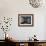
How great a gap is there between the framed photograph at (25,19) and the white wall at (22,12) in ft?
0.35

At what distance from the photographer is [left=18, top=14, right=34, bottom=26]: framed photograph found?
4496 mm

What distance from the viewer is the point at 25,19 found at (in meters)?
4.54

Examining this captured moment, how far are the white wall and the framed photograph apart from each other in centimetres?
11

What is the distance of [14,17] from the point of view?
452 cm

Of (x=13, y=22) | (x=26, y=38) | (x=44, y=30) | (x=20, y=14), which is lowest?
(x=26, y=38)

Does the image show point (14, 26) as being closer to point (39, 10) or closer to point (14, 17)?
point (14, 17)

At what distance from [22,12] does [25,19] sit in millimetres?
270

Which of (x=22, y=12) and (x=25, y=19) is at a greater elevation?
(x=22, y=12)

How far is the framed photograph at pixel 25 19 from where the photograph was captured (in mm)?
4496

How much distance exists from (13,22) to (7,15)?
1.08 ft

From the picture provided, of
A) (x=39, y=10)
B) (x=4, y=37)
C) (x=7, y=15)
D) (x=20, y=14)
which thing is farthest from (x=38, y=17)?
(x=4, y=37)

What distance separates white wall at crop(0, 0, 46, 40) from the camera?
14.6 ft

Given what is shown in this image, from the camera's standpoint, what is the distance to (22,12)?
4.51 metres

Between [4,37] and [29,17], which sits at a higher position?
[29,17]
